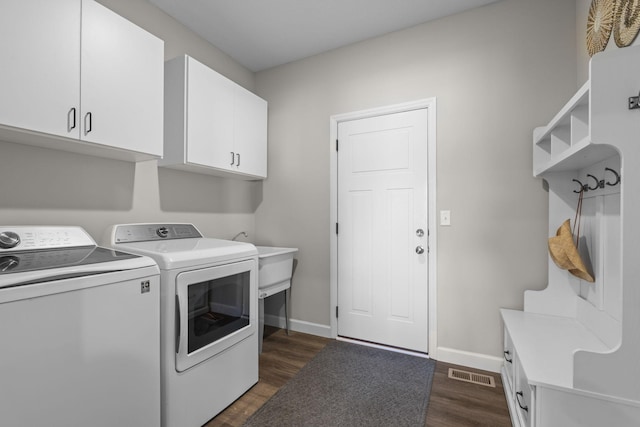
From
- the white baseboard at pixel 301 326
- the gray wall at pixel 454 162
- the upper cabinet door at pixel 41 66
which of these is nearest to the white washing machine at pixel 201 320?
the gray wall at pixel 454 162

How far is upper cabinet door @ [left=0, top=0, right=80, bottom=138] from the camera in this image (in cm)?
125

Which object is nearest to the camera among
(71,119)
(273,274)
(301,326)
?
(71,119)

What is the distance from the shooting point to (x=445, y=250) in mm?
2320

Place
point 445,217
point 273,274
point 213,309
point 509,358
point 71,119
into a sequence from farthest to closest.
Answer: point 273,274 < point 445,217 < point 509,358 < point 213,309 < point 71,119

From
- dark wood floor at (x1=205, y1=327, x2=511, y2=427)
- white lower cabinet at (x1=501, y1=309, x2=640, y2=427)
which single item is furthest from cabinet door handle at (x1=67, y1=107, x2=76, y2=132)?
white lower cabinet at (x1=501, y1=309, x2=640, y2=427)

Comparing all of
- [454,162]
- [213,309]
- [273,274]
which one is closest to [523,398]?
[454,162]

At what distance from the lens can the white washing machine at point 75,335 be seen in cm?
99

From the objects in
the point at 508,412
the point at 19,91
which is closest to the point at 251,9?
the point at 19,91

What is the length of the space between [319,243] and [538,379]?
6.28 ft

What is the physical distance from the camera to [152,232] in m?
2.03

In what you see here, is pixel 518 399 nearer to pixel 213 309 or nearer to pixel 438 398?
pixel 438 398

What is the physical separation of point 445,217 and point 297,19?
197 cm

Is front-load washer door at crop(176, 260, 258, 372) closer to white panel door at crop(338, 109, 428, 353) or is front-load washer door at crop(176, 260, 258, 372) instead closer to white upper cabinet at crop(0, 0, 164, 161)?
white upper cabinet at crop(0, 0, 164, 161)

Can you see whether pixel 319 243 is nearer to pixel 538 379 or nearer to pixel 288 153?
pixel 288 153
